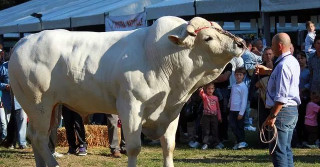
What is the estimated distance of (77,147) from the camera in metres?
12.2

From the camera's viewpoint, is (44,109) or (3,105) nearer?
(44,109)

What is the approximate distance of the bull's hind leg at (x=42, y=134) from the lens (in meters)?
7.79

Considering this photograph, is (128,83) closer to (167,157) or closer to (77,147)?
(167,157)

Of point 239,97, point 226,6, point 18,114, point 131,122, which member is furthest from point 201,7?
point 131,122

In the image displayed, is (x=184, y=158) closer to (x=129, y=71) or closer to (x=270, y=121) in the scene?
(x=270, y=121)

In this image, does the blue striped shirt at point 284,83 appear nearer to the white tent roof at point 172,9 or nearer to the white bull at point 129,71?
the white bull at point 129,71

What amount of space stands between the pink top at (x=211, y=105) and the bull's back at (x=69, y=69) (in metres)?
5.89

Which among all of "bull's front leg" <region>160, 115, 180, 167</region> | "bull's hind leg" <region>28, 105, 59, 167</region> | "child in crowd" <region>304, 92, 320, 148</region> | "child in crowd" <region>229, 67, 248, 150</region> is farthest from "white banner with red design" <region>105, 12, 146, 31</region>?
"bull's front leg" <region>160, 115, 180, 167</region>

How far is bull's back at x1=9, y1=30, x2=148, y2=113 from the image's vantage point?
23.9 ft

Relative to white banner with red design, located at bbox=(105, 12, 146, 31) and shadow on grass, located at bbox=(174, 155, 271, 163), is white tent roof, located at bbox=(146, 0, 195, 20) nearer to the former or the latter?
white banner with red design, located at bbox=(105, 12, 146, 31)

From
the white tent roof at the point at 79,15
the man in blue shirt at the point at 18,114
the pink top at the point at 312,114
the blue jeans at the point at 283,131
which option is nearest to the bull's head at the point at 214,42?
the blue jeans at the point at 283,131

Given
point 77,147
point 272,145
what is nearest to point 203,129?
point 77,147

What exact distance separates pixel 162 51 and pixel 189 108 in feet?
23.5

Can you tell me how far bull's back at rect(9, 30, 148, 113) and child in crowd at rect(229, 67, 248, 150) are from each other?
5.95 meters
